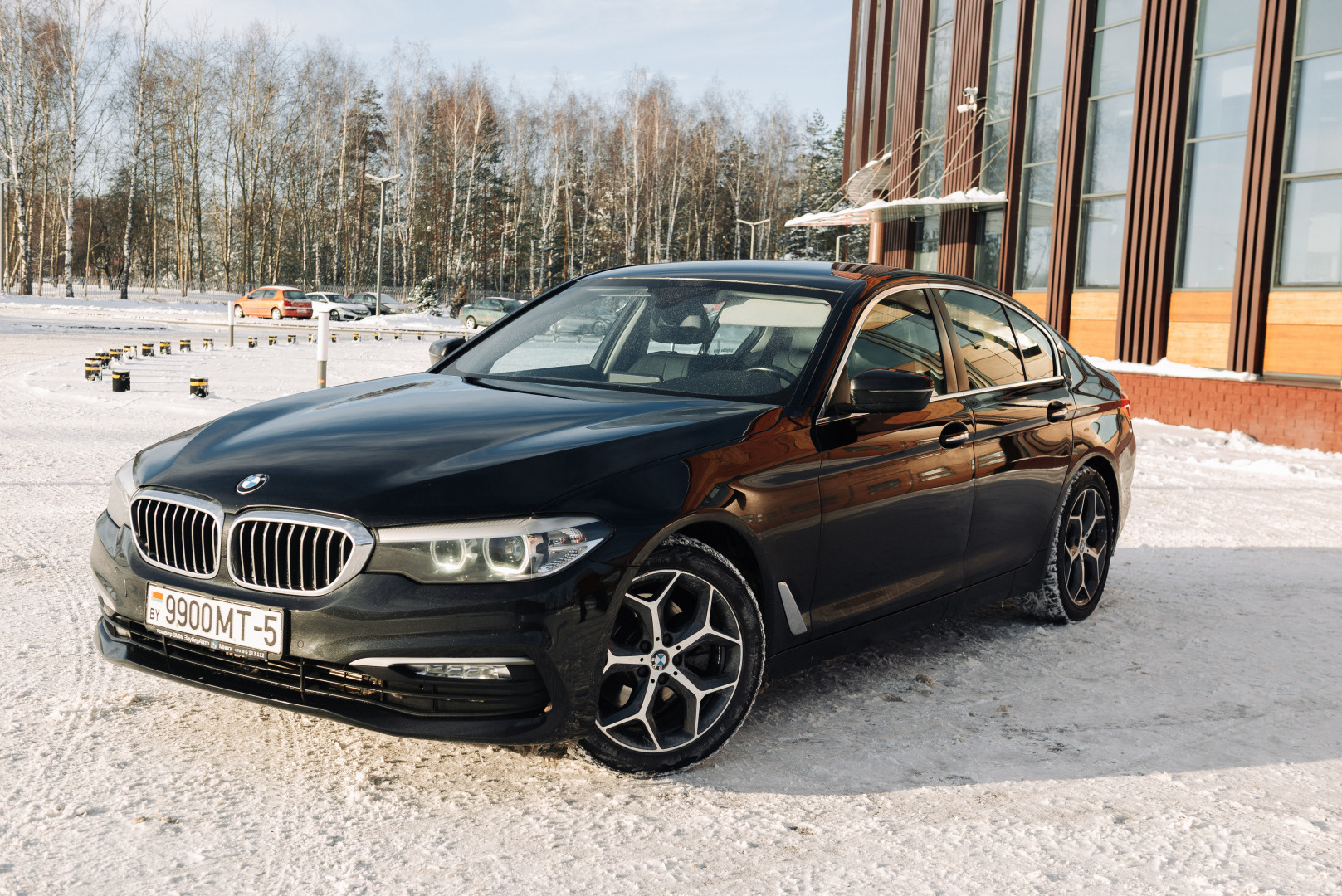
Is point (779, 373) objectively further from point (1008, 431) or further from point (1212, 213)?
point (1212, 213)

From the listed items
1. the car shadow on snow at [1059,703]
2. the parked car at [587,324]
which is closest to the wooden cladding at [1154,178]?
the car shadow on snow at [1059,703]

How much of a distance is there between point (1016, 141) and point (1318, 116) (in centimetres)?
661

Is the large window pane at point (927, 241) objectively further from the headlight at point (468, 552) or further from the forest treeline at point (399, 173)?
the forest treeline at point (399, 173)

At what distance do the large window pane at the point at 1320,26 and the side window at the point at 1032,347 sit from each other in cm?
1162

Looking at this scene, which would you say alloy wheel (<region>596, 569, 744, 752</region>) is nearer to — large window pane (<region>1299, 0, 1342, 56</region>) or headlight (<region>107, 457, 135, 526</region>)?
headlight (<region>107, 457, 135, 526</region>)

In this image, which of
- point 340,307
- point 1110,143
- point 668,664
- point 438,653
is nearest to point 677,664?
point 668,664

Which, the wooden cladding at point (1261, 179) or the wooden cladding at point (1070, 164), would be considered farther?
the wooden cladding at point (1070, 164)

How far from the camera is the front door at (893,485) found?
3.93 meters

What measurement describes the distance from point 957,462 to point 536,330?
1811 millimetres

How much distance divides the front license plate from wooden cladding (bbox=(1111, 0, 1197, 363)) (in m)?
16.1

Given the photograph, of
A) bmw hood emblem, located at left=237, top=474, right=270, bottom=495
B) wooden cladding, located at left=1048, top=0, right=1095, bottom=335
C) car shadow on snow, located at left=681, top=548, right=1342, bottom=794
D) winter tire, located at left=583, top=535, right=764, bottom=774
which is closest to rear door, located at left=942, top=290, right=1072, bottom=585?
car shadow on snow, located at left=681, top=548, right=1342, bottom=794

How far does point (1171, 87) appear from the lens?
54.6 ft

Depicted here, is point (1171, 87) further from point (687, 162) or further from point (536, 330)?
point (687, 162)

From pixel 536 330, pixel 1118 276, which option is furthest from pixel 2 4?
pixel 536 330
